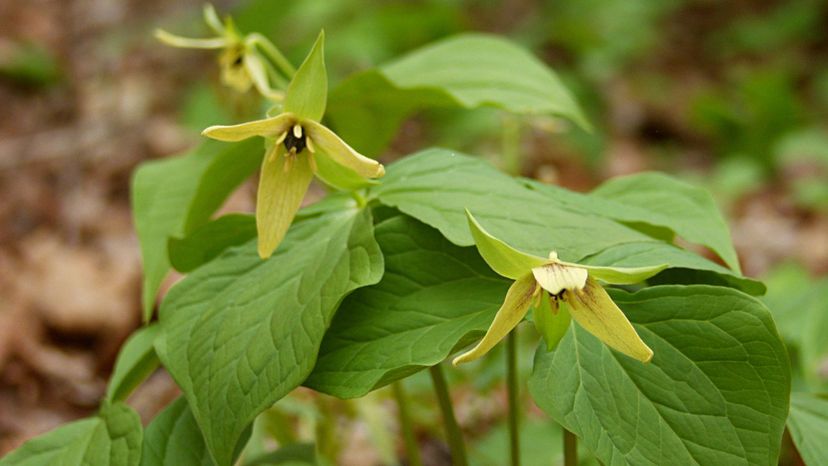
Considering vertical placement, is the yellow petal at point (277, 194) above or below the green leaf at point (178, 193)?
below

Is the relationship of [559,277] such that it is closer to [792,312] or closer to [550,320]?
[550,320]

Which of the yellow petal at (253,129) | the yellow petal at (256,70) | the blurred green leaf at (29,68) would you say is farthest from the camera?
the blurred green leaf at (29,68)

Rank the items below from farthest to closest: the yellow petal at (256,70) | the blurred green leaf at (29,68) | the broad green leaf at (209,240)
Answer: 1. the blurred green leaf at (29,68)
2. the yellow petal at (256,70)
3. the broad green leaf at (209,240)

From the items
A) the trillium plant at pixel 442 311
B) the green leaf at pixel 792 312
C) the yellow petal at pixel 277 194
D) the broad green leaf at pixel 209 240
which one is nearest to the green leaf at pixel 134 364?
the trillium plant at pixel 442 311

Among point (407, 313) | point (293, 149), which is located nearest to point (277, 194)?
point (293, 149)

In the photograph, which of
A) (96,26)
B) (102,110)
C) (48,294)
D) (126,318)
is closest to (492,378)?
(126,318)

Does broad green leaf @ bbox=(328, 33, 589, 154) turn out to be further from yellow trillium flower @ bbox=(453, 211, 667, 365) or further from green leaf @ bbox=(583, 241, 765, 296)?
yellow trillium flower @ bbox=(453, 211, 667, 365)

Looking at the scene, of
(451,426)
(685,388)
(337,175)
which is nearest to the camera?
(685,388)

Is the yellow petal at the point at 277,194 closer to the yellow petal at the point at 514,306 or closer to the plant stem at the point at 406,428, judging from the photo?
the yellow petal at the point at 514,306
